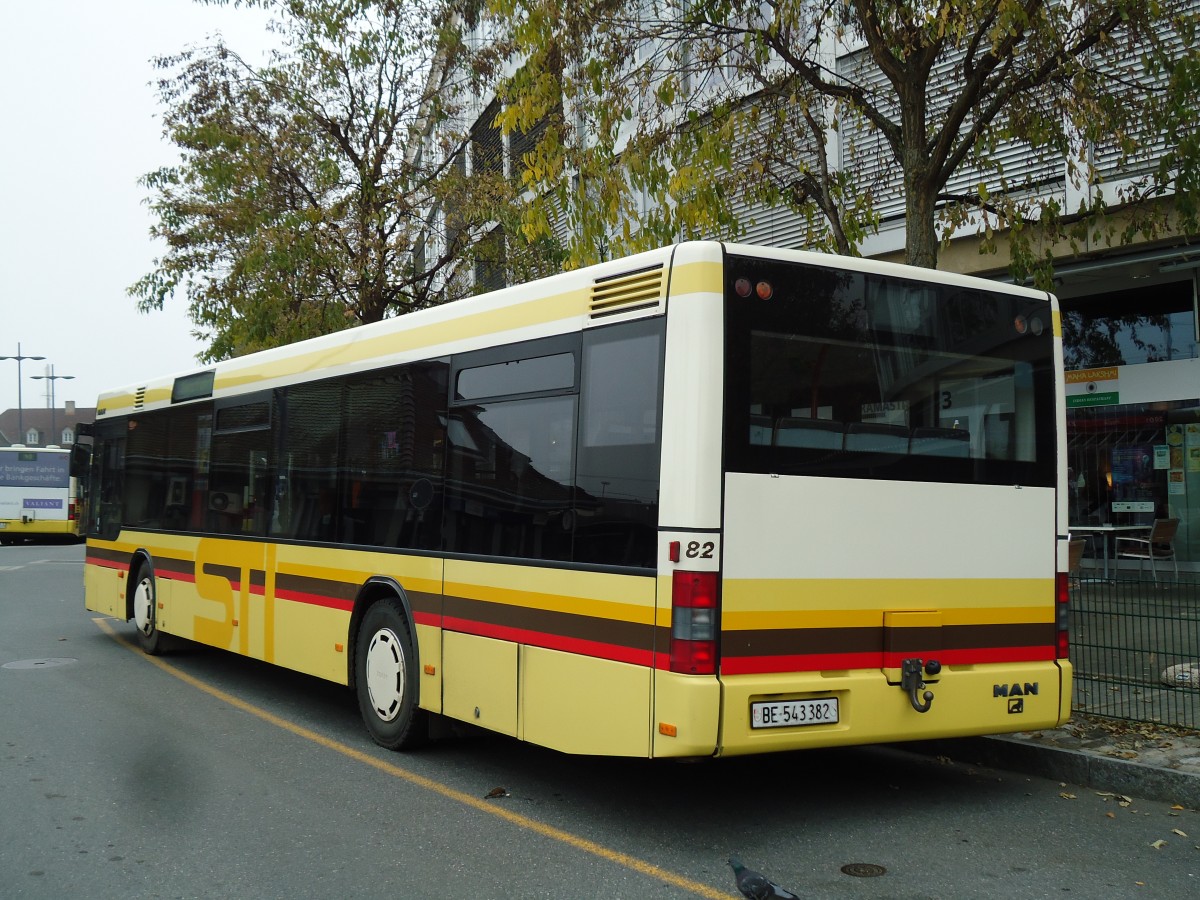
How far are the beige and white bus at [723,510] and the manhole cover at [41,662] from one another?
17.6ft

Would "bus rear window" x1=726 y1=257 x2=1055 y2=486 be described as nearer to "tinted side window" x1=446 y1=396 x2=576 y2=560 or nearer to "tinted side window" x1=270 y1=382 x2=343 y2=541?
"tinted side window" x1=446 y1=396 x2=576 y2=560

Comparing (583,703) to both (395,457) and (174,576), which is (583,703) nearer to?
(395,457)

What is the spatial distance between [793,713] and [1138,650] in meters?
3.38

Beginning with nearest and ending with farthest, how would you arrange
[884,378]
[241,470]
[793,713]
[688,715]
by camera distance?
[688,715] < [793,713] < [884,378] < [241,470]

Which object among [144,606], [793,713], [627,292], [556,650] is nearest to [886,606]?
[793,713]

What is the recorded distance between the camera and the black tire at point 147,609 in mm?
12461

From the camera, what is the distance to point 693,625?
562 cm

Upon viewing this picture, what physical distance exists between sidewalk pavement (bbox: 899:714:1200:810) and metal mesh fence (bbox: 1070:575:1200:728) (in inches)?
8.3

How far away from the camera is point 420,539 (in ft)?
25.5

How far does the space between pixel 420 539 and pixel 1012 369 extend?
3664 millimetres

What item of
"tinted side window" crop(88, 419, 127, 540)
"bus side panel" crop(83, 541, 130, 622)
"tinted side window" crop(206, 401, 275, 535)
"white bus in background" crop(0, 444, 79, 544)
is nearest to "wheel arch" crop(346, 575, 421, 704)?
"tinted side window" crop(206, 401, 275, 535)

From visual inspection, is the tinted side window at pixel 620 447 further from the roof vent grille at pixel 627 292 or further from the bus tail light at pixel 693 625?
the bus tail light at pixel 693 625

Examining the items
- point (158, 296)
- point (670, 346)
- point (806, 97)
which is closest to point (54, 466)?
point (158, 296)

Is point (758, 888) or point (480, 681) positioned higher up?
point (480, 681)
